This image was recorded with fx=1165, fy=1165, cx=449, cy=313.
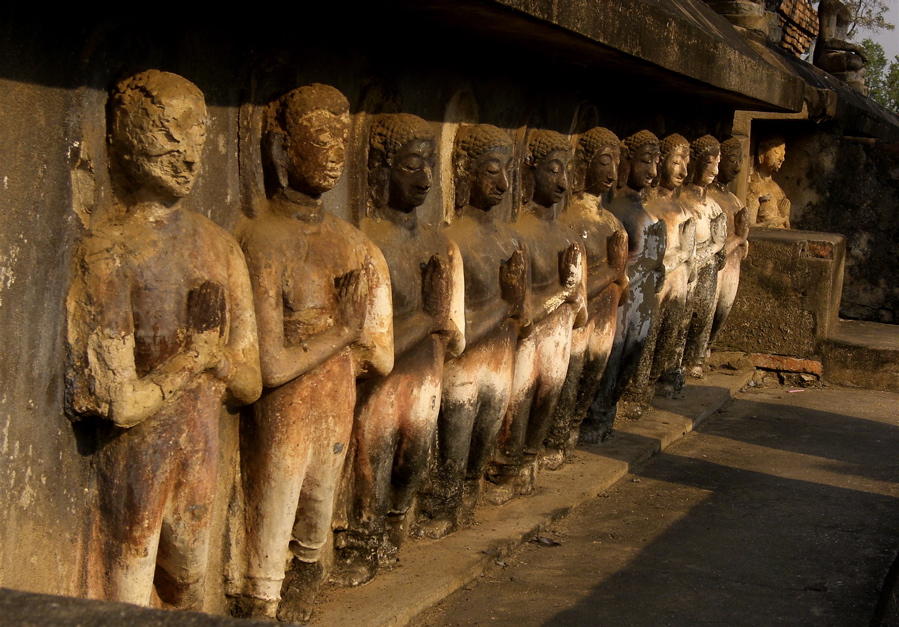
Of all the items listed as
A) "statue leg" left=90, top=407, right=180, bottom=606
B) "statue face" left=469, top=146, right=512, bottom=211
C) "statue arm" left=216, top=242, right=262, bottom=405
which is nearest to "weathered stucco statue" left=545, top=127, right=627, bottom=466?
"statue face" left=469, top=146, right=512, bottom=211

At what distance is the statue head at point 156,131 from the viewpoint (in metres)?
3.07

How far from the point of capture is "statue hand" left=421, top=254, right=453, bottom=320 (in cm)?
436

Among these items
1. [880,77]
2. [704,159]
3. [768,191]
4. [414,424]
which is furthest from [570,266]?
[880,77]

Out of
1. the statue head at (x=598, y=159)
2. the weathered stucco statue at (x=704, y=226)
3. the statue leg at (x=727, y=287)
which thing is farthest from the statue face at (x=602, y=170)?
the statue leg at (x=727, y=287)

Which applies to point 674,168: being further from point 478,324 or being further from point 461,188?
point 478,324

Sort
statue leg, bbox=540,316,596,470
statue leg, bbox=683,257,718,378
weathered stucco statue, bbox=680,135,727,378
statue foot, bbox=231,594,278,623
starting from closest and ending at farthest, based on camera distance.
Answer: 1. statue foot, bbox=231,594,278,623
2. statue leg, bbox=540,316,596,470
3. weathered stucco statue, bbox=680,135,727,378
4. statue leg, bbox=683,257,718,378

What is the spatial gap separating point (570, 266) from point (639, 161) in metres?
1.64

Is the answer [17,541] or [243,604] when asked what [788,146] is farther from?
[17,541]

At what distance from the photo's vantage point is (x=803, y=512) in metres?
6.10

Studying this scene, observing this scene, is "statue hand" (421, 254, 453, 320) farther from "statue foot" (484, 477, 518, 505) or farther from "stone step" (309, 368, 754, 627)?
"statue foot" (484, 477, 518, 505)

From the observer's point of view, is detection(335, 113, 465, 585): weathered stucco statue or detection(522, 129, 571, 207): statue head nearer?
detection(335, 113, 465, 585): weathered stucco statue

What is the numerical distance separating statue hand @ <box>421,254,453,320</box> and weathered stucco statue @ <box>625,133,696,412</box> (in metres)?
3.12

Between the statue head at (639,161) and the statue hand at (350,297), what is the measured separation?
11.4 ft

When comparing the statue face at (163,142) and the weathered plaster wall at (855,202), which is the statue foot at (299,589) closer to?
the statue face at (163,142)
